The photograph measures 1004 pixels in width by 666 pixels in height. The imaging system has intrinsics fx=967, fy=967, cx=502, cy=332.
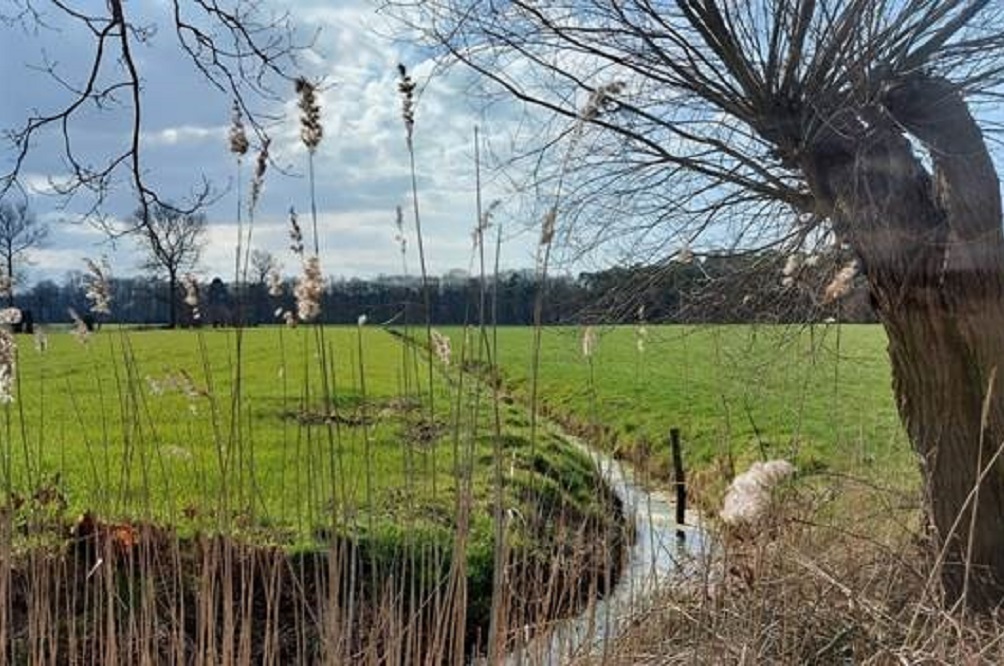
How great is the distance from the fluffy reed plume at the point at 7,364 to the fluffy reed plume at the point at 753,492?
1.45m

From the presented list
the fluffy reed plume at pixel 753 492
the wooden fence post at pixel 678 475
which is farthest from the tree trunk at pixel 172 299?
the wooden fence post at pixel 678 475

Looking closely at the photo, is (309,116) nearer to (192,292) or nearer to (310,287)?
(310,287)

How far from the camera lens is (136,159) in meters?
4.74

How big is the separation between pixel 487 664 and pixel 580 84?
2946 mm

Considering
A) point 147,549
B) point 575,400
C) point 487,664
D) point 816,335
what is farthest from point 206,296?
point 575,400

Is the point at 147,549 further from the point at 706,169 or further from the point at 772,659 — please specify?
the point at 706,169

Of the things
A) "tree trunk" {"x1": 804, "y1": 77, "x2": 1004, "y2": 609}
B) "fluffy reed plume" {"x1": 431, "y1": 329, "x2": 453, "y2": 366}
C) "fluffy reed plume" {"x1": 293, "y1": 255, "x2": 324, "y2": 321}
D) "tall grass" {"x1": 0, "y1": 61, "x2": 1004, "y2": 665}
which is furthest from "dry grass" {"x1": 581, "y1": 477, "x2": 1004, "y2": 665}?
"fluffy reed plume" {"x1": 293, "y1": 255, "x2": 324, "y2": 321}

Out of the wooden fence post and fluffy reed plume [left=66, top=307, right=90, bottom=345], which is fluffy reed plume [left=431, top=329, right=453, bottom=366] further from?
Result: the wooden fence post

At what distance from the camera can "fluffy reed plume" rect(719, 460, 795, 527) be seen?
4.71 ft

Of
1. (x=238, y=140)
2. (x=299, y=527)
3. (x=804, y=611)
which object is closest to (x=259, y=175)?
(x=238, y=140)

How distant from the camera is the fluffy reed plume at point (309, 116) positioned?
1.76 metres

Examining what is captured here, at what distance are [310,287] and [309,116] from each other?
1.03 feet

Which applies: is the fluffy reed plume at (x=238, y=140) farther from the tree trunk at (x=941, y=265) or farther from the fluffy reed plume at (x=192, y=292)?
the tree trunk at (x=941, y=265)

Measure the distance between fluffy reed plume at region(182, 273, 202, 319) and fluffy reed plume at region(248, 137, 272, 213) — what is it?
12.7 inches
